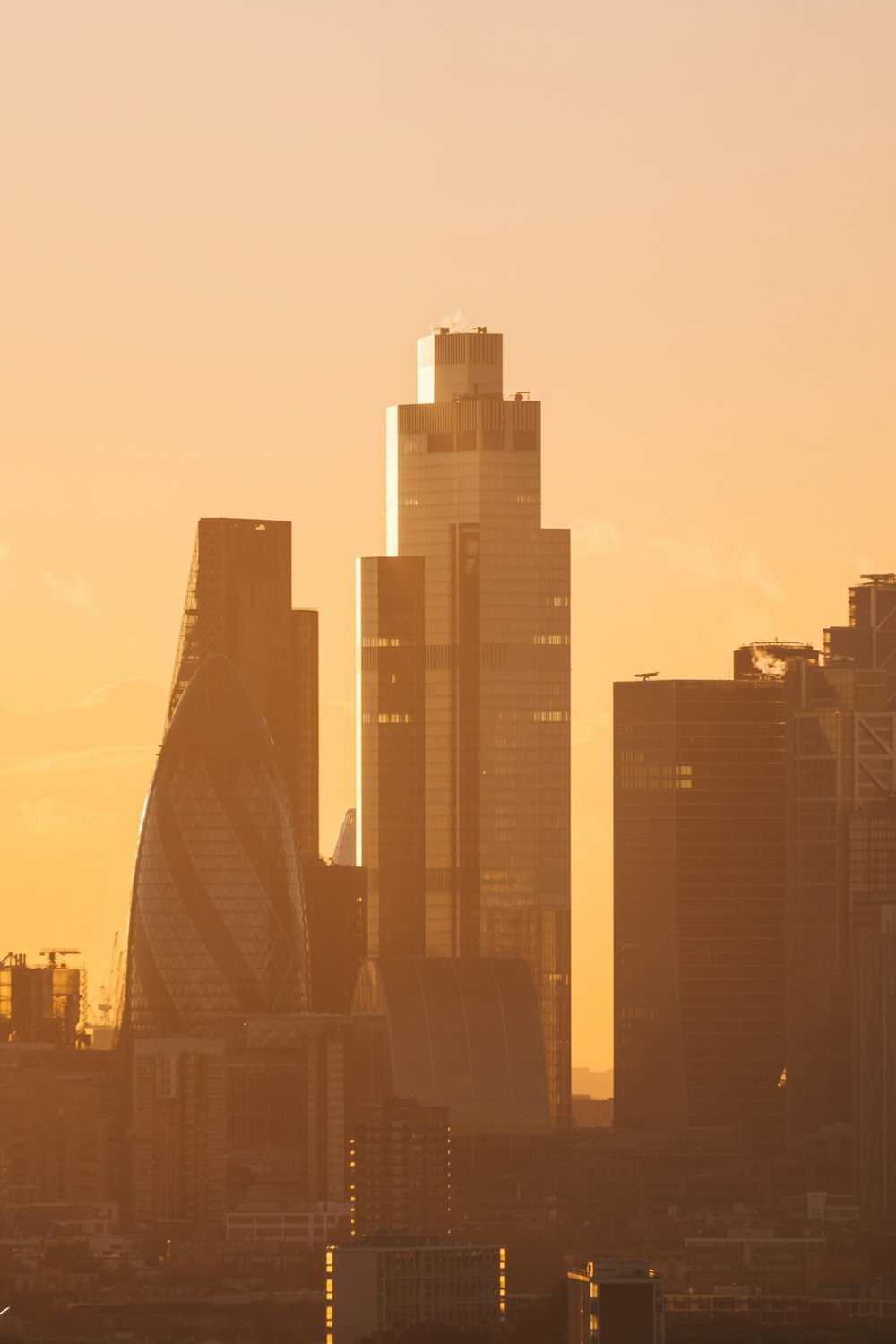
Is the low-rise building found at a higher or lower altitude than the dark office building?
higher

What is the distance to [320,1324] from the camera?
620ft

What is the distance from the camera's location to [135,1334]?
643 feet

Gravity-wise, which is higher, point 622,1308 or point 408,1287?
point 408,1287

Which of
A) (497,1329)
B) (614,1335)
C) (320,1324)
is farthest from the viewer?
(320,1324)

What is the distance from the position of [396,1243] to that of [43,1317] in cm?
2675

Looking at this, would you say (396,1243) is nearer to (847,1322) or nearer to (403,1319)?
(403,1319)

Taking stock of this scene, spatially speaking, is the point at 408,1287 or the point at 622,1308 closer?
the point at 622,1308

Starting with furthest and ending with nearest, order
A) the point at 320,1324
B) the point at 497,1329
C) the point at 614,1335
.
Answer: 1. the point at 320,1324
2. the point at 497,1329
3. the point at 614,1335

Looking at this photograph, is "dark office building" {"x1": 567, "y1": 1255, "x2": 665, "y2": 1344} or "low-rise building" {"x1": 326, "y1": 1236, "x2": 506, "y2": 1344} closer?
"dark office building" {"x1": 567, "y1": 1255, "x2": 665, "y2": 1344}

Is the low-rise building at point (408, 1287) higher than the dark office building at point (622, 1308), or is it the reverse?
the low-rise building at point (408, 1287)

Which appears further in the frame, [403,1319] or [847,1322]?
[847,1322]

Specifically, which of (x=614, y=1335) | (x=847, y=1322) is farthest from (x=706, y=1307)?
(x=614, y=1335)

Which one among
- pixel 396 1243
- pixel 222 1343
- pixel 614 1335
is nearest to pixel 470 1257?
pixel 396 1243

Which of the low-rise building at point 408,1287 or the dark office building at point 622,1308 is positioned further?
the low-rise building at point 408,1287
